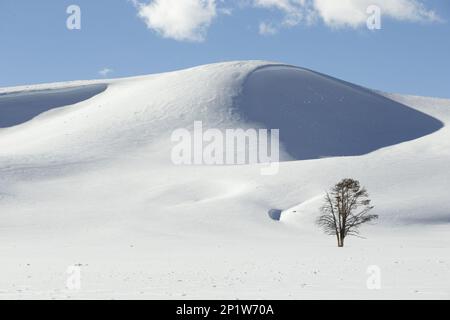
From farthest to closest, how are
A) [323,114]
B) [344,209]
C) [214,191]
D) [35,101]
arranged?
[35,101] → [323,114] → [214,191] → [344,209]

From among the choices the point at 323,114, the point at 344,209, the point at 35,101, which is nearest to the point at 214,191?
the point at 344,209

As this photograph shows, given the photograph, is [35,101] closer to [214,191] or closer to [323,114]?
[323,114]

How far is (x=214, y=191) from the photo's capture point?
3300 inches

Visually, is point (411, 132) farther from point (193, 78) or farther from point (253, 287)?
point (253, 287)

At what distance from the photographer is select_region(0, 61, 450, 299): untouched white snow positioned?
2311 centimetres

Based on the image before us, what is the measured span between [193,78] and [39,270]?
123 metres

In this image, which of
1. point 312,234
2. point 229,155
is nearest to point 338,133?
point 229,155

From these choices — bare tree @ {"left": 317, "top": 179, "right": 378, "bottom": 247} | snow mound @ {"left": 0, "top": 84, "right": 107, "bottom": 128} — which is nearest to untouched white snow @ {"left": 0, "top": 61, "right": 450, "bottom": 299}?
snow mound @ {"left": 0, "top": 84, "right": 107, "bottom": 128}

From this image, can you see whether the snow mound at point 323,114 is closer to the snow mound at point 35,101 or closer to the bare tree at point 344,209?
the snow mound at point 35,101

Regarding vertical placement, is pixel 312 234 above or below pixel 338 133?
below

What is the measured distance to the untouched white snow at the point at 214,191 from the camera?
23109 millimetres

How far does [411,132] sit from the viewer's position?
131125 millimetres

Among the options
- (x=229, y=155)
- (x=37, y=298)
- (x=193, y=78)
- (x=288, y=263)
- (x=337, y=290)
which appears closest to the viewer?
(x=37, y=298)

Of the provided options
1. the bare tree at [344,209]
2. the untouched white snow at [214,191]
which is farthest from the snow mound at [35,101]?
the bare tree at [344,209]
